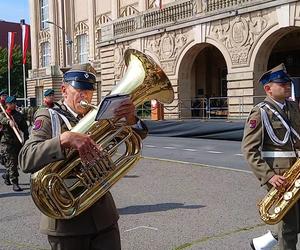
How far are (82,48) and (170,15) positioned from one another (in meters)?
19.6

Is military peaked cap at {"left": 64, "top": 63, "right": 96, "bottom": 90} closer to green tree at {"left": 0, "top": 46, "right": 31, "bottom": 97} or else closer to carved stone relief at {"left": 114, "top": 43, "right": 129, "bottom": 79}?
carved stone relief at {"left": 114, "top": 43, "right": 129, "bottom": 79}

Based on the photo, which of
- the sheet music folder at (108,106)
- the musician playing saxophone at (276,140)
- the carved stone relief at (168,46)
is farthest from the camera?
the carved stone relief at (168,46)

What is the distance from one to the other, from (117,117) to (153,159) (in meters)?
10.0

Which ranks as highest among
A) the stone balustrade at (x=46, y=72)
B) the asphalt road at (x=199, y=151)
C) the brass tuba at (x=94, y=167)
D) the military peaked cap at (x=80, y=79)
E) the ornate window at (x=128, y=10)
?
the ornate window at (x=128, y=10)

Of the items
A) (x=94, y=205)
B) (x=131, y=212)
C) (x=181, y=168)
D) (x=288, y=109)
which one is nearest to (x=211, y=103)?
(x=181, y=168)

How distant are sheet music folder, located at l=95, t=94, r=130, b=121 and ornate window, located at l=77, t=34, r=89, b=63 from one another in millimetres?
42269

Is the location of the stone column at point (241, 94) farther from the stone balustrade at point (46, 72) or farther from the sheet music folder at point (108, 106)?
the stone balustrade at point (46, 72)

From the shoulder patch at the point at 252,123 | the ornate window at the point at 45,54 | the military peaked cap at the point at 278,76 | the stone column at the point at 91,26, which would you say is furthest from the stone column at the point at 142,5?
the shoulder patch at the point at 252,123

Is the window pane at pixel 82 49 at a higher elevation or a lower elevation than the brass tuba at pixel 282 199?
higher

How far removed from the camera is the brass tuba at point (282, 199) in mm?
4246

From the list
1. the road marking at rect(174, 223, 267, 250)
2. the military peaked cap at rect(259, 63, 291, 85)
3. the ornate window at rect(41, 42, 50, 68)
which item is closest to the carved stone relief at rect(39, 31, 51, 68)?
the ornate window at rect(41, 42, 50, 68)

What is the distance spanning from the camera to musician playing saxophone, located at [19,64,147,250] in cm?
307

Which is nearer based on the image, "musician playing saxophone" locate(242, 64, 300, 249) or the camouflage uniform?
"musician playing saxophone" locate(242, 64, 300, 249)

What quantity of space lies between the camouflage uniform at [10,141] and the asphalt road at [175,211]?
0.44 m
